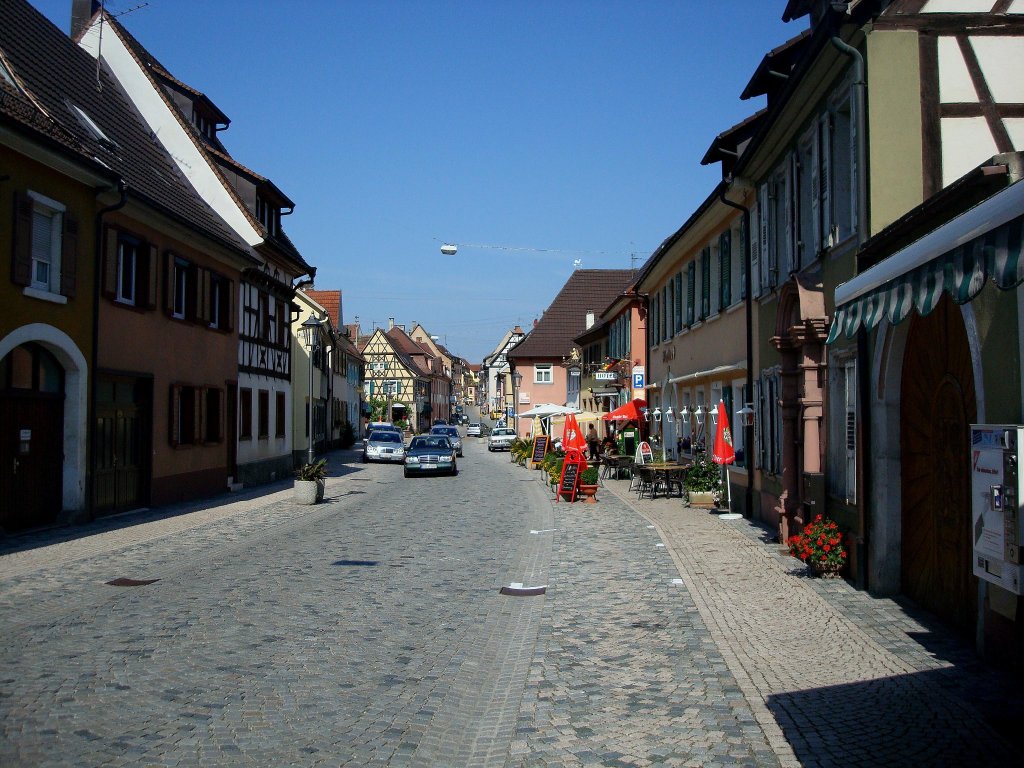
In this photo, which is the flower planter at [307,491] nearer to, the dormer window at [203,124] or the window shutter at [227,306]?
the window shutter at [227,306]

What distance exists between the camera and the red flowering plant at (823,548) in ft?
35.7

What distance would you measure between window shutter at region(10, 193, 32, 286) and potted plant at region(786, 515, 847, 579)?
11.8m

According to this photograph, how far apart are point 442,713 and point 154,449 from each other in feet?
52.1

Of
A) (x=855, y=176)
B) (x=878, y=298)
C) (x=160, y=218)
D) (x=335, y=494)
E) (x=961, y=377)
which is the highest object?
(x=160, y=218)

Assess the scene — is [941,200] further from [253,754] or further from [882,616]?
[253,754]

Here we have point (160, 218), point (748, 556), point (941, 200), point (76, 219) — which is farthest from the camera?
point (160, 218)

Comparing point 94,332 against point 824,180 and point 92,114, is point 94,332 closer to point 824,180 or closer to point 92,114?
point 92,114

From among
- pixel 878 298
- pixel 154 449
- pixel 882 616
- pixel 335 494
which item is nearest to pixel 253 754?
pixel 878 298

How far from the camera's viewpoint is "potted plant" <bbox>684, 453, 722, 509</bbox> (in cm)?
2031

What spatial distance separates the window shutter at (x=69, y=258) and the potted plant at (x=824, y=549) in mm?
12371

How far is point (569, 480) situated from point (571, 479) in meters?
0.06

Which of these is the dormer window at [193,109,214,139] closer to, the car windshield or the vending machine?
the car windshield

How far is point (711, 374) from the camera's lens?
69.3ft

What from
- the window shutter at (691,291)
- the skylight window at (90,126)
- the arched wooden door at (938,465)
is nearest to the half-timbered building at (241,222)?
the skylight window at (90,126)
